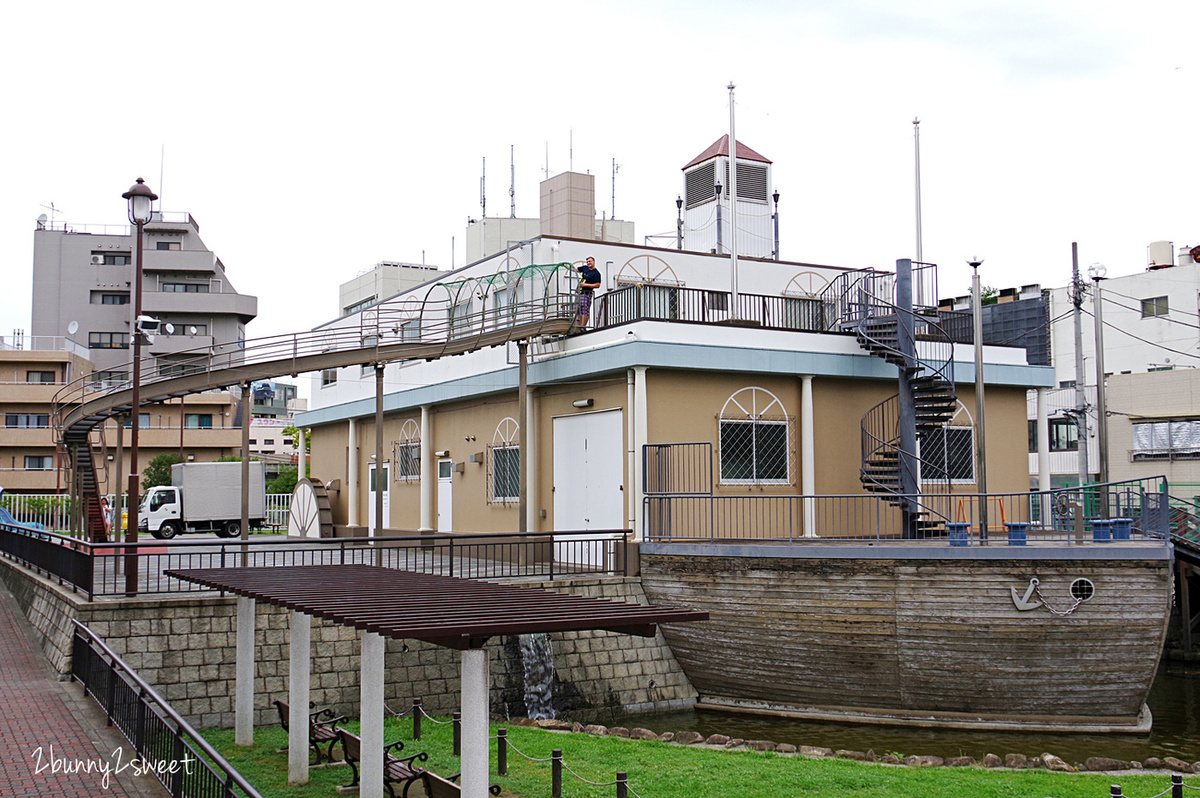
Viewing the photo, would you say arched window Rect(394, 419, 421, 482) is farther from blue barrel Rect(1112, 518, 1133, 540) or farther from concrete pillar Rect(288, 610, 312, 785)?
concrete pillar Rect(288, 610, 312, 785)

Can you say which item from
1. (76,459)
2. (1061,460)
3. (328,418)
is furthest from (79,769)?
(1061,460)

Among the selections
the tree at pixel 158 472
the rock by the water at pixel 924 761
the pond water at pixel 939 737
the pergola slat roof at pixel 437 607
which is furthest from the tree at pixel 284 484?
the rock by the water at pixel 924 761

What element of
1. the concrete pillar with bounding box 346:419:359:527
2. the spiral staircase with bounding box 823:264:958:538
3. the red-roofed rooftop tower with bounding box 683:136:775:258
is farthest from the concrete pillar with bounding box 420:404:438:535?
the spiral staircase with bounding box 823:264:958:538

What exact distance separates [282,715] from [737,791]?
17.6 ft

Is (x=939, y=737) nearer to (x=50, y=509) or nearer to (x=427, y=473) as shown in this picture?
(x=427, y=473)

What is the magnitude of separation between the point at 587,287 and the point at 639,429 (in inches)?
148

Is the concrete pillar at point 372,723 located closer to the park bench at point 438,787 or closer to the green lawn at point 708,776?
the park bench at point 438,787

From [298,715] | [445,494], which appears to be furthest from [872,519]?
[298,715]

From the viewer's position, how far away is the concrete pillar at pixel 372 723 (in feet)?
31.4

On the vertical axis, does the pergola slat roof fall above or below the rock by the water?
above

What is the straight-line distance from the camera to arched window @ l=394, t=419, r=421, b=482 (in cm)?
2870

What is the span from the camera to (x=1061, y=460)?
47.2m

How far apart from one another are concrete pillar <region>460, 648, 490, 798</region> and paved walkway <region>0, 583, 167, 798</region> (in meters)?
3.30

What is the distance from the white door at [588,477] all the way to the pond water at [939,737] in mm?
3850
